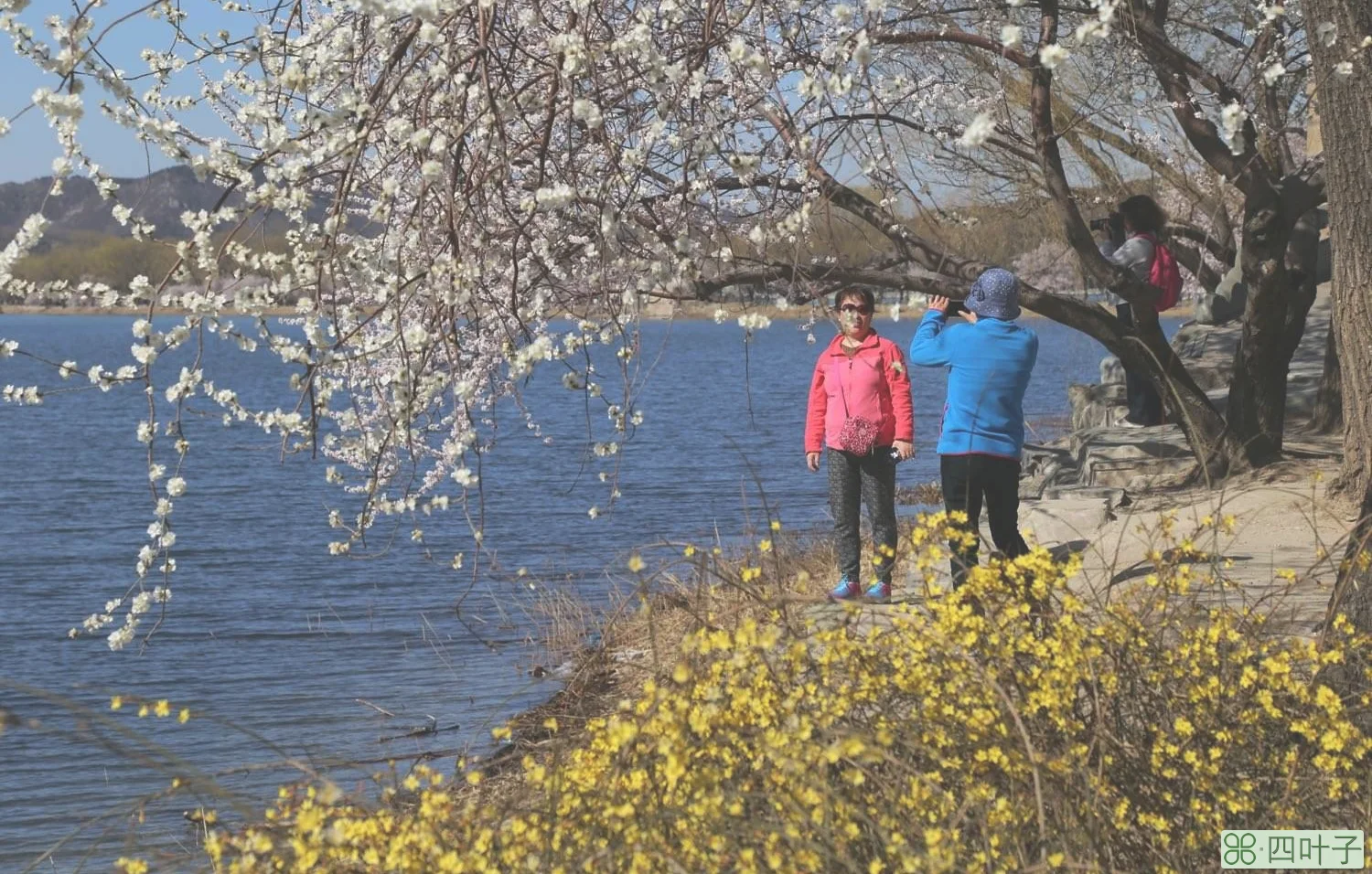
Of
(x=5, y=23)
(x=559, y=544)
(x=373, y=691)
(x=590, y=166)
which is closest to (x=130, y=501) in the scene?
(x=559, y=544)

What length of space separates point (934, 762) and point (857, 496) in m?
3.94

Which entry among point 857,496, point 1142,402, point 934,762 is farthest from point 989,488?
point 1142,402

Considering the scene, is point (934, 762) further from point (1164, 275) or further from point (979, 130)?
point (1164, 275)

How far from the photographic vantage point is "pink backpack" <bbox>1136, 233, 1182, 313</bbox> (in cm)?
984

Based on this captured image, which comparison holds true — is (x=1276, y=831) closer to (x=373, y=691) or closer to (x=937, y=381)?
(x=373, y=691)

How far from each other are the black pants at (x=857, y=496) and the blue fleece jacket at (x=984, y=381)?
770 millimetres

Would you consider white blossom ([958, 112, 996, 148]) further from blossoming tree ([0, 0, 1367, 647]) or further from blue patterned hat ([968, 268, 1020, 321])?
blue patterned hat ([968, 268, 1020, 321])

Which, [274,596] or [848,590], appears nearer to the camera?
[848,590]

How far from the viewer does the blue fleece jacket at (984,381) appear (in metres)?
6.60

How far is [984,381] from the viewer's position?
660 cm

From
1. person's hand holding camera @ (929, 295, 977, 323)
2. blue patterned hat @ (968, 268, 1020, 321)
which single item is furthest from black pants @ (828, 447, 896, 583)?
blue patterned hat @ (968, 268, 1020, 321)

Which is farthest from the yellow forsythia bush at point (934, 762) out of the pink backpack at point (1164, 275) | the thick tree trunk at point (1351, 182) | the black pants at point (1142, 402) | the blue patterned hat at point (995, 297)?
the black pants at point (1142, 402)

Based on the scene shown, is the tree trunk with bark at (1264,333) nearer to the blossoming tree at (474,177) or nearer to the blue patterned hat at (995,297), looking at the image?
the blossoming tree at (474,177)

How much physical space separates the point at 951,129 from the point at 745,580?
7.77 meters
